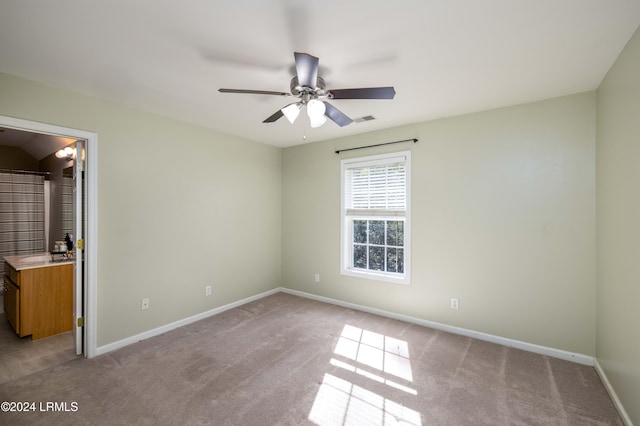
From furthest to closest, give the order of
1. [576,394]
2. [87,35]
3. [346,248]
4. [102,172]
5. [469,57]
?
[346,248]
[102,172]
[576,394]
[469,57]
[87,35]

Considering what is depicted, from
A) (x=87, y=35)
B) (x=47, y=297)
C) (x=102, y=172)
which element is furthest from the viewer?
(x=47, y=297)

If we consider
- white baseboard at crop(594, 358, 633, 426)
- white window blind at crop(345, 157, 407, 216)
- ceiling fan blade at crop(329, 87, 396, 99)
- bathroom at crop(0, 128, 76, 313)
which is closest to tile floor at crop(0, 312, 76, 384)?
bathroom at crop(0, 128, 76, 313)

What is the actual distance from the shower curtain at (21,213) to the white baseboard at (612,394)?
764cm

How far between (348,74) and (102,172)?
2.60m

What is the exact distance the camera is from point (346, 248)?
423cm

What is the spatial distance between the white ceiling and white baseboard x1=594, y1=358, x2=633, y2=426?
8.14 ft

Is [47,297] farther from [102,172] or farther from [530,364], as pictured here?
[530,364]

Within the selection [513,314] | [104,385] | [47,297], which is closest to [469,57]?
[513,314]

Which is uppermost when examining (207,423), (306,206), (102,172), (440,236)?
(102,172)

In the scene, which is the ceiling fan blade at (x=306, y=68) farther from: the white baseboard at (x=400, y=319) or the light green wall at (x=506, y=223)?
the white baseboard at (x=400, y=319)

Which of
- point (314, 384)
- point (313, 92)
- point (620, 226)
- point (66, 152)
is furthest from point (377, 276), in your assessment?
point (66, 152)

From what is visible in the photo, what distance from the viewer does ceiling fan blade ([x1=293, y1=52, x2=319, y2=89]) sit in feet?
5.14

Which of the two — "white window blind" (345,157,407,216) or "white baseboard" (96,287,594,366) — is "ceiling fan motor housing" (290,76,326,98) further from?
"white baseboard" (96,287,594,366)

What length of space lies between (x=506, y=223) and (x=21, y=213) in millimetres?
7281
